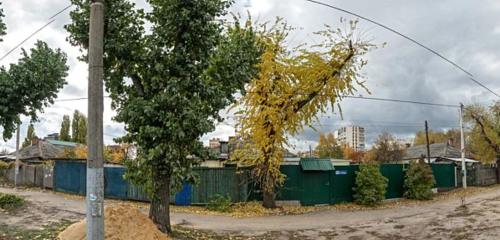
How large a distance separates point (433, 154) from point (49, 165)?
45.9 metres

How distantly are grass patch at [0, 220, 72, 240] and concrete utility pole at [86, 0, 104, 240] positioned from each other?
599cm

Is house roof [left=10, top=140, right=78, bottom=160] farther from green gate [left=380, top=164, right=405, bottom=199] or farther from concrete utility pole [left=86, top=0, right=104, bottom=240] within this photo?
concrete utility pole [left=86, top=0, right=104, bottom=240]

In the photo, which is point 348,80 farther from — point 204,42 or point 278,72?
point 204,42

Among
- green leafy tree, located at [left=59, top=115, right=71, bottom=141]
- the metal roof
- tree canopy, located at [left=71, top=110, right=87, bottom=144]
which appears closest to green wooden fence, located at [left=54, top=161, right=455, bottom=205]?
the metal roof

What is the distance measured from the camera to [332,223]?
17594 millimetres

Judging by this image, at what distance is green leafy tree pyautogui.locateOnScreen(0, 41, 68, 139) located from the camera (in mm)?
10969

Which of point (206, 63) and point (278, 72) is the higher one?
point (278, 72)

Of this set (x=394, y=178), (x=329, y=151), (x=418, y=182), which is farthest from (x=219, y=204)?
(x=329, y=151)

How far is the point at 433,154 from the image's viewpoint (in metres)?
58.6

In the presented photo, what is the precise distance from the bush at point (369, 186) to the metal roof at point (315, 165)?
1.58 m

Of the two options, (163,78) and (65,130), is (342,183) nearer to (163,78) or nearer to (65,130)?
(163,78)

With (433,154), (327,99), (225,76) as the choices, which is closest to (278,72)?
(327,99)

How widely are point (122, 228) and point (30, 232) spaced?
314cm

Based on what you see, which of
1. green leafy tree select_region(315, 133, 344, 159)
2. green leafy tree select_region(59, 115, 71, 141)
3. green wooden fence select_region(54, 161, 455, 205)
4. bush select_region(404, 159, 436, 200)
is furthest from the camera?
green leafy tree select_region(315, 133, 344, 159)
